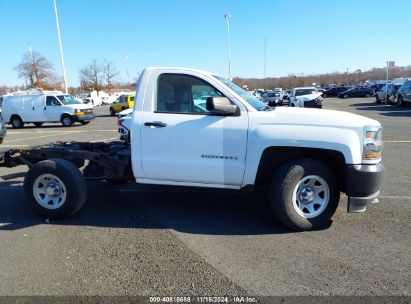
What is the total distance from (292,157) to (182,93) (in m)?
1.63

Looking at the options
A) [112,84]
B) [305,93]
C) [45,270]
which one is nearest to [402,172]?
[45,270]

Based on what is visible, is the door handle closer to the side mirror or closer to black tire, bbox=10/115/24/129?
the side mirror

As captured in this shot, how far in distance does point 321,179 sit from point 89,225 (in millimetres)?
3076

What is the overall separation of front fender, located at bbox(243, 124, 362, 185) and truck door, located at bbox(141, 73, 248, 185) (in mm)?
134

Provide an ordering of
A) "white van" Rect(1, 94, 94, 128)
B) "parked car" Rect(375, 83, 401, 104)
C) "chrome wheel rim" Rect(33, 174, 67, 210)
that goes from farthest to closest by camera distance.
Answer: "parked car" Rect(375, 83, 401, 104)
"white van" Rect(1, 94, 94, 128)
"chrome wheel rim" Rect(33, 174, 67, 210)

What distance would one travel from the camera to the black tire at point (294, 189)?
411 centimetres

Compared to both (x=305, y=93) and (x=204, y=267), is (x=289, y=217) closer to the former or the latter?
(x=204, y=267)

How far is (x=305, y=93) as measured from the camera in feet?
89.7

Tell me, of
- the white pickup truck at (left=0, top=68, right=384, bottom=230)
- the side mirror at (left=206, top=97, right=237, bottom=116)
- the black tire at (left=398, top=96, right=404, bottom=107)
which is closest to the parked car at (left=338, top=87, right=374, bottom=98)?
the black tire at (left=398, top=96, right=404, bottom=107)

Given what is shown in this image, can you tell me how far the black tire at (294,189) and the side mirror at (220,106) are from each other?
0.96 metres

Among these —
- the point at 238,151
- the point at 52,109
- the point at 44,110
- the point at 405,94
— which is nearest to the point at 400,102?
the point at 405,94

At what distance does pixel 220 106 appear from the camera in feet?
13.1

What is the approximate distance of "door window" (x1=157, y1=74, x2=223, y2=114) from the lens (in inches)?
173

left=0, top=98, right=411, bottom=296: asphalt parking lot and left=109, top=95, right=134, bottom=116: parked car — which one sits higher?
left=109, top=95, right=134, bottom=116: parked car
